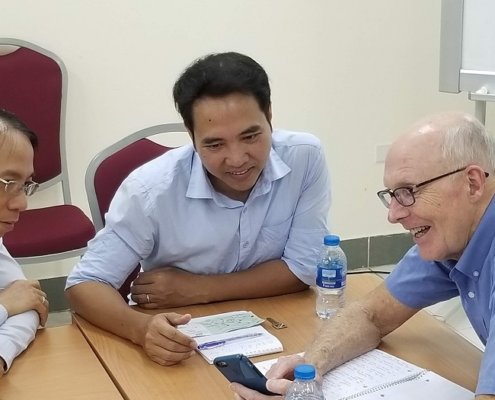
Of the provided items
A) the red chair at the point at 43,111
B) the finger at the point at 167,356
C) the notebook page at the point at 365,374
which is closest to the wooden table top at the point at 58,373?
the finger at the point at 167,356

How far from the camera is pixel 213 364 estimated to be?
1.51m

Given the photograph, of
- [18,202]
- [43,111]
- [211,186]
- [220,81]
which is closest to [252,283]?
[211,186]

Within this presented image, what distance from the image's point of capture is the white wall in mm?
3297

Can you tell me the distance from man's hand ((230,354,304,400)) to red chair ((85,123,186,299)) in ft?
2.61

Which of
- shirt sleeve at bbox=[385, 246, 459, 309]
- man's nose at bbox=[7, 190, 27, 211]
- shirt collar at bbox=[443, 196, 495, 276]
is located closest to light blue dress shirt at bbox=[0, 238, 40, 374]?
man's nose at bbox=[7, 190, 27, 211]

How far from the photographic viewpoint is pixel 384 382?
4.67ft

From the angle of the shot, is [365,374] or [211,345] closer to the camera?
[365,374]

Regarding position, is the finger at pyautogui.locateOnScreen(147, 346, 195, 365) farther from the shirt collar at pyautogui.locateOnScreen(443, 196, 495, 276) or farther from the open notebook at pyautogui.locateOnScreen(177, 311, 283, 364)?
the shirt collar at pyautogui.locateOnScreen(443, 196, 495, 276)

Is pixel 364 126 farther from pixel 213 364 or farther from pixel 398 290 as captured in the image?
pixel 213 364

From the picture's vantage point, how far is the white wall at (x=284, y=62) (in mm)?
3297

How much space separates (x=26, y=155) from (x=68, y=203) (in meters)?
1.71

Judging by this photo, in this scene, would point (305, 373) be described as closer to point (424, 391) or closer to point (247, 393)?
point (247, 393)

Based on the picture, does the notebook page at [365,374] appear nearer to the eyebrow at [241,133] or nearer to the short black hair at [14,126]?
the eyebrow at [241,133]

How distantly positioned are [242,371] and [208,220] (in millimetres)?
558
